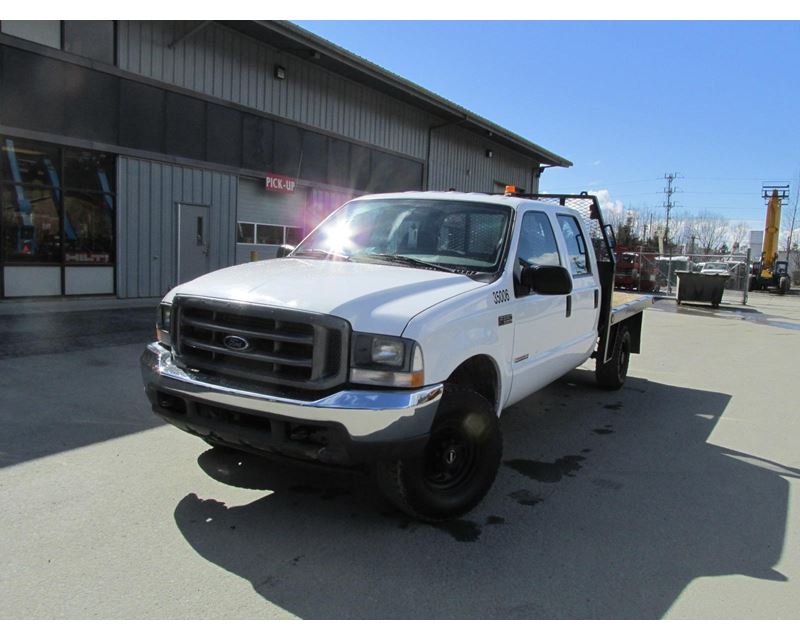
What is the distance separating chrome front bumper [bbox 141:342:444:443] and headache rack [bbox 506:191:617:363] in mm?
3598

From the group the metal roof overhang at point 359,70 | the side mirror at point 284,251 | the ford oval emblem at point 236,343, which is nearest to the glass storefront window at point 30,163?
the metal roof overhang at point 359,70

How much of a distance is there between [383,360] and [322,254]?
1.69 metres

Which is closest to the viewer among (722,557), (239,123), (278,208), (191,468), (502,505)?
(722,557)

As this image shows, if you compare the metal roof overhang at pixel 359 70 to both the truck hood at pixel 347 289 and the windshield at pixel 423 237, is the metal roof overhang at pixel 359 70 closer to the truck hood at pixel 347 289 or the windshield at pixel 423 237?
the windshield at pixel 423 237

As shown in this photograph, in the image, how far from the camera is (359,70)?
17109 mm

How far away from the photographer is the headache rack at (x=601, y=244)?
20.7 feet

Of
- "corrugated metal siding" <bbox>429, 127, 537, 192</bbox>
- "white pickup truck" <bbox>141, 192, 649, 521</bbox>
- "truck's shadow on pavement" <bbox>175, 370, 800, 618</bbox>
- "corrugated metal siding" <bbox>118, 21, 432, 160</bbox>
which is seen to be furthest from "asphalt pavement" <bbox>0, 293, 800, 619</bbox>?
"corrugated metal siding" <bbox>429, 127, 537, 192</bbox>

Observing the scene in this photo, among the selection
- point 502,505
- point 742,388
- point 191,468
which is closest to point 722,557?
point 502,505

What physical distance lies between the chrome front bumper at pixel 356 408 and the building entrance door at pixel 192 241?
38.6 ft

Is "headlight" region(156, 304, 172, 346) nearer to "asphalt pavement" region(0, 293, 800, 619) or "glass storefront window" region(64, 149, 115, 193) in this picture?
"asphalt pavement" region(0, 293, 800, 619)

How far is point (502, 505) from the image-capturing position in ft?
12.9

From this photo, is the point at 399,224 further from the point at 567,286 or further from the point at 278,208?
the point at 278,208

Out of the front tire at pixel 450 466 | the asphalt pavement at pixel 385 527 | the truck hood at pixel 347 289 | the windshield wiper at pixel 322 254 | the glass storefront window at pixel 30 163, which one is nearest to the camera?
the asphalt pavement at pixel 385 527

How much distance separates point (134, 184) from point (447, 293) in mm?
11474
